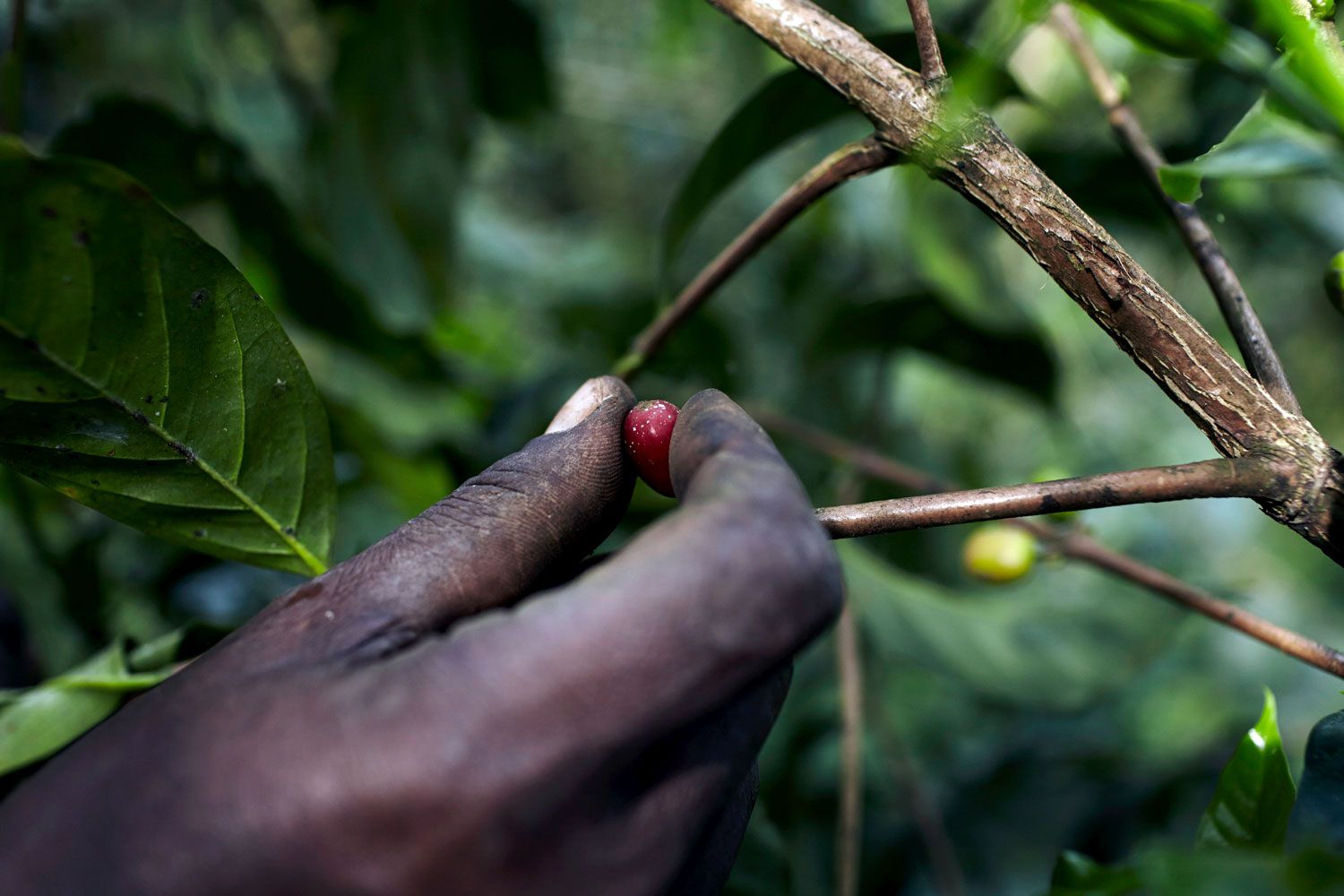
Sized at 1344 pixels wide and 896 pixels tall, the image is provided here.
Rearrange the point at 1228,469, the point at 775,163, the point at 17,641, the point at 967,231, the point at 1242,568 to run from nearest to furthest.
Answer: the point at 1228,469 → the point at 17,641 → the point at 967,231 → the point at 1242,568 → the point at 775,163

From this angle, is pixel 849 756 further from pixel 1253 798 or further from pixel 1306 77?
pixel 1306 77

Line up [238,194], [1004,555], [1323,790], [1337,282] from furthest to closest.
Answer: [238,194] → [1004,555] → [1337,282] → [1323,790]

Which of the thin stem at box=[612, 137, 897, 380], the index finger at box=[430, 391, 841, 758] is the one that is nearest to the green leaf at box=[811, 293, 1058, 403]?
the thin stem at box=[612, 137, 897, 380]

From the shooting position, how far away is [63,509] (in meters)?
1.59

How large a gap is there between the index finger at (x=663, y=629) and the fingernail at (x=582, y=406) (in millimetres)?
232

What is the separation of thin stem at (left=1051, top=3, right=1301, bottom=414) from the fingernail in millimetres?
388

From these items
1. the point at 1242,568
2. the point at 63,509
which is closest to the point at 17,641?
the point at 63,509

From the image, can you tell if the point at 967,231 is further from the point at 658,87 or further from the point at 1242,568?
the point at 658,87

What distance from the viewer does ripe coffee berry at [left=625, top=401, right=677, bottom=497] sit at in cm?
67

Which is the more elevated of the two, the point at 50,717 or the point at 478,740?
the point at 478,740

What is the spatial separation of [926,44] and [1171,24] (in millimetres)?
154

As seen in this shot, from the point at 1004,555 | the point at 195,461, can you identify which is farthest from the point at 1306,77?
the point at 195,461

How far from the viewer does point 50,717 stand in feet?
2.62

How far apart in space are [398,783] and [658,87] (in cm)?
396
